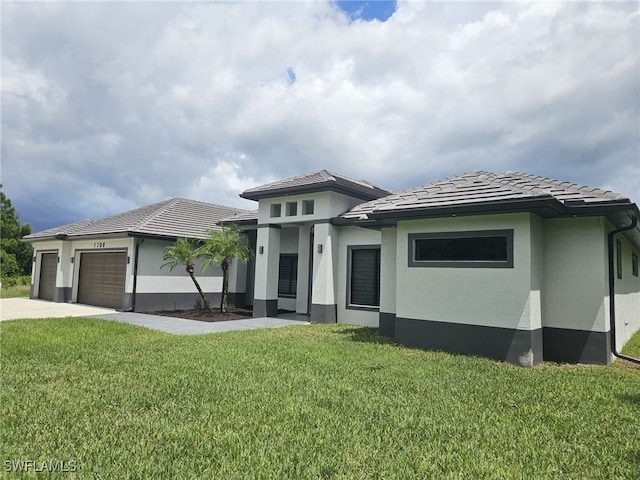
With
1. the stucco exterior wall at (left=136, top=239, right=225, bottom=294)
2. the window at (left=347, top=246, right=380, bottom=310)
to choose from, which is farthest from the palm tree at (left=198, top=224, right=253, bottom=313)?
the window at (left=347, top=246, right=380, bottom=310)

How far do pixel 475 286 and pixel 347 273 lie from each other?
6.07 m

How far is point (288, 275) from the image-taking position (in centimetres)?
1823

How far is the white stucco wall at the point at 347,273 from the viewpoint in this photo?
13.5m


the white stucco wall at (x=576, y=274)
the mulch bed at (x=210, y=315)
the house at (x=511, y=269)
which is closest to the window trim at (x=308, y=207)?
the house at (x=511, y=269)

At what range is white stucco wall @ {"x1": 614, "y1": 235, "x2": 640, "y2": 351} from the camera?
9.73 metres

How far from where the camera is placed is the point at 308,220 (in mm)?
14727

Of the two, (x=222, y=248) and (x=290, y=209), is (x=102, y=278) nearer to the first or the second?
(x=222, y=248)

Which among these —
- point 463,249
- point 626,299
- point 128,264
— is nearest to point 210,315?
point 128,264

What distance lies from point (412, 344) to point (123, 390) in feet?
21.1

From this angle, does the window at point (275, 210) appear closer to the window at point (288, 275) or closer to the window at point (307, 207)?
the window at point (307, 207)

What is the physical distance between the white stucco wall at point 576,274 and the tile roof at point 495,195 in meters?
0.62

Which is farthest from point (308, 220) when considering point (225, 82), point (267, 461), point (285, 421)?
point (267, 461)

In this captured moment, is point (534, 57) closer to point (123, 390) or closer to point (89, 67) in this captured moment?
point (123, 390)

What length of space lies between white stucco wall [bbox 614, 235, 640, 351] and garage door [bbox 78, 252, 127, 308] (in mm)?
18425
